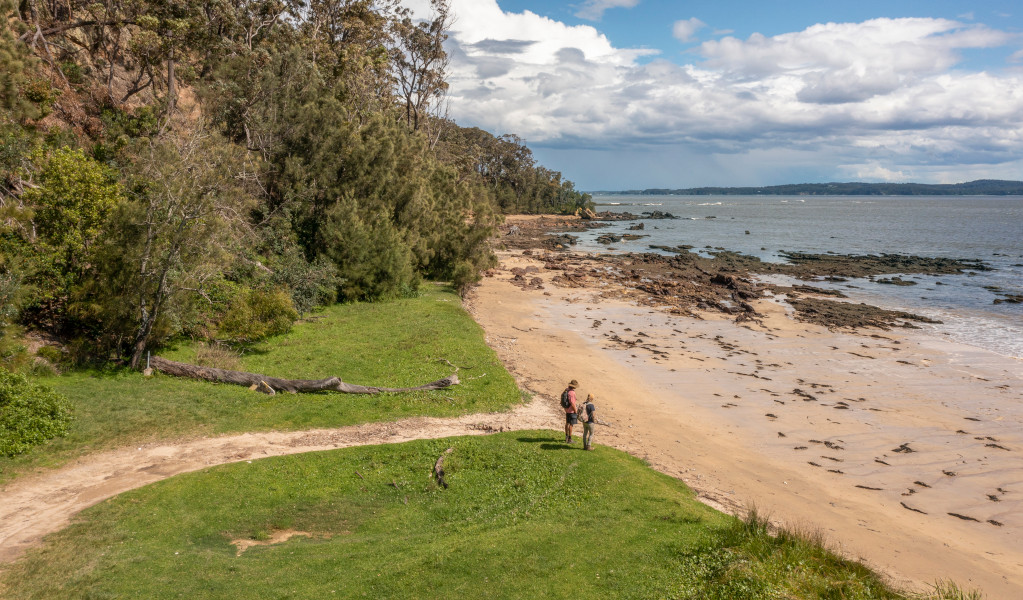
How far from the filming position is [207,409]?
54.6ft

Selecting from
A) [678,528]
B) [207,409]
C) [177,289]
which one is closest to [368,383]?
[207,409]

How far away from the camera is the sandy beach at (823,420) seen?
13.4 m

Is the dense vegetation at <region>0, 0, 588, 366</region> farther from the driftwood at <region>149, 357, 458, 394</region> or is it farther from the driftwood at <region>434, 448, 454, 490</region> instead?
the driftwood at <region>434, 448, 454, 490</region>

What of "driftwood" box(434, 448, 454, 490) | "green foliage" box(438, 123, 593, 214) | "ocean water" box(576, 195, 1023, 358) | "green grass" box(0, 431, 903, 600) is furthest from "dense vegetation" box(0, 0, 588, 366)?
"green foliage" box(438, 123, 593, 214)

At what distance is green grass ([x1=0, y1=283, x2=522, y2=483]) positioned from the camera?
15008 mm

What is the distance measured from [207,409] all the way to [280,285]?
35.0 ft

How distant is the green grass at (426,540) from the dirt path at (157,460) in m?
0.61

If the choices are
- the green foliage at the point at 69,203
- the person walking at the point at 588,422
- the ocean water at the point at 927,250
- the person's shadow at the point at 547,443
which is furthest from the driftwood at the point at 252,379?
the ocean water at the point at 927,250

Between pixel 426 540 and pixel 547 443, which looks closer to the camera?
pixel 426 540

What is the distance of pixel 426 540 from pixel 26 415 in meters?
10.9

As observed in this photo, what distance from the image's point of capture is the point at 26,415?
13.7 meters

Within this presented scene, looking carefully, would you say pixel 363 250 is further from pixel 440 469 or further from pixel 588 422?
pixel 588 422

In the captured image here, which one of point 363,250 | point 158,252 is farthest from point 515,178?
point 158,252

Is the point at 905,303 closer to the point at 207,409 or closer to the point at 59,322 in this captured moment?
the point at 207,409
